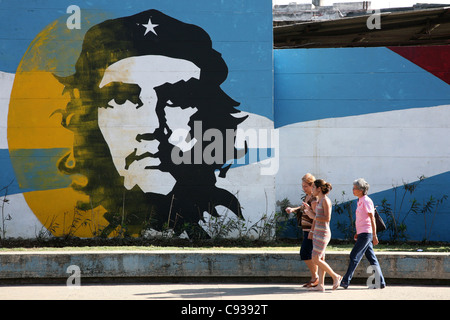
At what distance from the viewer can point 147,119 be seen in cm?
1133

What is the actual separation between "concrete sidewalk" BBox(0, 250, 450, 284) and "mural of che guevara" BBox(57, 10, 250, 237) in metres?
2.51

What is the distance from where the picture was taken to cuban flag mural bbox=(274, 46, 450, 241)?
37.9ft

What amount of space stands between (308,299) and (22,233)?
20.7 feet

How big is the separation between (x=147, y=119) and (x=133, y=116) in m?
0.28

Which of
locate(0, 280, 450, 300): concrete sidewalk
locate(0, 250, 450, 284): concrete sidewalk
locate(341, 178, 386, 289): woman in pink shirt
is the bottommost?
locate(0, 280, 450, 300): concrete sidewalk

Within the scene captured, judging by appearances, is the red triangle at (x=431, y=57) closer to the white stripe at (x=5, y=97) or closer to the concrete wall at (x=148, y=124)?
the concrete wall at (x=148, y=124)

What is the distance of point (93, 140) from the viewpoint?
37.0 feet

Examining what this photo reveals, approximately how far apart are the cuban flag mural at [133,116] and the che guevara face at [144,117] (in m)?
0.02

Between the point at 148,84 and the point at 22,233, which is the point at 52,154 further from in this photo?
the point at 148,84

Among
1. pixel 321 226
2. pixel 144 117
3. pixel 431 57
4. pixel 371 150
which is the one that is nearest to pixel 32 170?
pixel 144 117

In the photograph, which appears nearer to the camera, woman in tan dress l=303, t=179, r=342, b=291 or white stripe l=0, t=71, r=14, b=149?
woman in tan dress l=303, t=179, r=342, b=291

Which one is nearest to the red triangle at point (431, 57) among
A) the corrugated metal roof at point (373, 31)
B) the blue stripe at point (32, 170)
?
the corrugated metal roof at point (373, 31)

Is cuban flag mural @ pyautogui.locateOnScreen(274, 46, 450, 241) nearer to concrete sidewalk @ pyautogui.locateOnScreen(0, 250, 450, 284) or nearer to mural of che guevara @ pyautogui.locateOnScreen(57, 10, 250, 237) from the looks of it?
mural of che guevara @ pyautogui.locateOnScreen(57, 10, 250, 237)

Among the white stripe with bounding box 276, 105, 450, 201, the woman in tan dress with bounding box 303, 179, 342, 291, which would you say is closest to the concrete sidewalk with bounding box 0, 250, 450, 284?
the woman in tan dress with bounding box 303, 179, 342, 291
